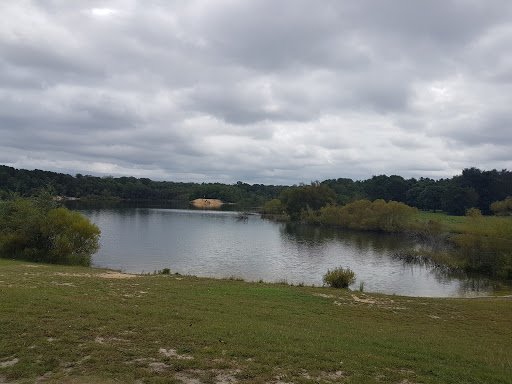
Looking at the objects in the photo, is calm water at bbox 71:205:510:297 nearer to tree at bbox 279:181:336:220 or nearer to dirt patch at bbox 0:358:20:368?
dirt patch at bbox 0:358:20:368

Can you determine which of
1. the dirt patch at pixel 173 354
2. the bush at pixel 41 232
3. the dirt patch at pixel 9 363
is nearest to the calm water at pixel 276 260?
the bush at pixel 41 232

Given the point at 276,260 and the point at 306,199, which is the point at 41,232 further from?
the point at 306,199

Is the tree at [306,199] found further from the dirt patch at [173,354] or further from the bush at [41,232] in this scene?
the dirt patch at [173,354]

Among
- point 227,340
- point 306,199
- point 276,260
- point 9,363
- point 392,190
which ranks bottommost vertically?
point 276,260

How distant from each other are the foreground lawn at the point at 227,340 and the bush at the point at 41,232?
52.2 feet

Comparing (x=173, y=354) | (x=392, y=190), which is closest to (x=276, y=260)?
(x=173, y=354)

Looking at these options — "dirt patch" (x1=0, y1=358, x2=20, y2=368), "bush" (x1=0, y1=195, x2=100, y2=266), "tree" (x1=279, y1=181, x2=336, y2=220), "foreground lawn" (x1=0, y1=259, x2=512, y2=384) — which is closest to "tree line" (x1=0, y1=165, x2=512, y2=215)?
"tree" (x1=279, y1=181, x2=336, y2=220)

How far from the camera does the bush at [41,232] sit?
3009cm

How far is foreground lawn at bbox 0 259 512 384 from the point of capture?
688 cm

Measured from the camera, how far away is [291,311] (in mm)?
14039

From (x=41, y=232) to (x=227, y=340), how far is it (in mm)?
28222

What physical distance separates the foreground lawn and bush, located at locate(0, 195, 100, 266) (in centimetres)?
1591

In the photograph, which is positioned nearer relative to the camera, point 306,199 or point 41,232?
point 41,232

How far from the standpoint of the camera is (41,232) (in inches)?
1209
